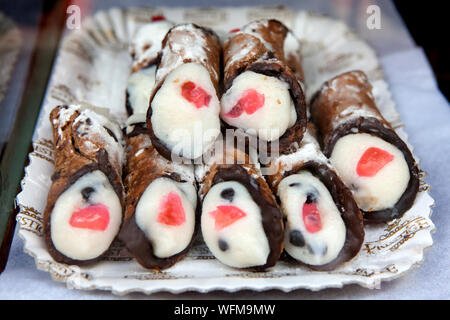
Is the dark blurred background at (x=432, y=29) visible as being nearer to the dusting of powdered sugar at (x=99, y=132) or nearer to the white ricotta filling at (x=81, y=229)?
the dusting of powdered sugar at (x=99, y=132)

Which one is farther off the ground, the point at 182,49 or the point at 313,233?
the point at 182,49

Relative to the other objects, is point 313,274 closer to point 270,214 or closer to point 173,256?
point 270,214

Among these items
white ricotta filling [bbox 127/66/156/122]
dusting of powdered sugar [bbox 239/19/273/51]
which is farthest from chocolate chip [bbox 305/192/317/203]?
white ricotta filling [bbox 127/66/156/122]

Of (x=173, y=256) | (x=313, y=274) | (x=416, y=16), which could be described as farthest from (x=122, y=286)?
(x=416, y=16)

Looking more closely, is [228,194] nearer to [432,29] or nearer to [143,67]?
[143,67]

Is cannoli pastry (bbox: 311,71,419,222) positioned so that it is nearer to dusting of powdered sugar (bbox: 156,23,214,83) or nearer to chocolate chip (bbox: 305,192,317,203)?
chocolate chip (bbox: 305,192,317,203)

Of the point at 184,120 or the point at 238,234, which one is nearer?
the point at 238,234

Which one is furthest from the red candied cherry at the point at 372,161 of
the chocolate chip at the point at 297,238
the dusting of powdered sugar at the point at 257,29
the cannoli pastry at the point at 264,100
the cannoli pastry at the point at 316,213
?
the dusting of powdered sugar at the point at 257,29

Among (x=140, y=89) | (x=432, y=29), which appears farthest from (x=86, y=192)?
(x=432, y=29)
